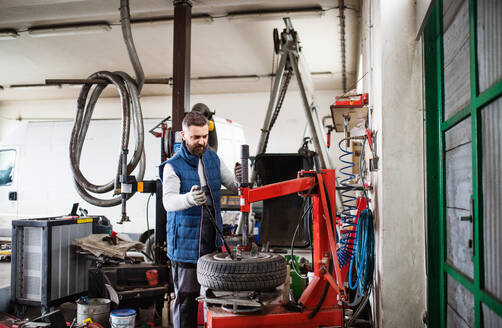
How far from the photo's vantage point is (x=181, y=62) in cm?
469

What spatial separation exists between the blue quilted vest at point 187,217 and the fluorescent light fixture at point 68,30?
416 centimetres

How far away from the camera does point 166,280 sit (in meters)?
3.76

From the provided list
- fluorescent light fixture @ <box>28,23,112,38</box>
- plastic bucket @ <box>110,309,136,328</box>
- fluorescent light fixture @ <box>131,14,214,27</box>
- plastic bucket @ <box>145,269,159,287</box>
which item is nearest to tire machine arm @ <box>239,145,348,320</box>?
plastic bucket @ <box>110,309,136,328</box>

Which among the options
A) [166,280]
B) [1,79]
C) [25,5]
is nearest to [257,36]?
[25,5]

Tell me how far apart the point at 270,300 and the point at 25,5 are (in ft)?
17.0

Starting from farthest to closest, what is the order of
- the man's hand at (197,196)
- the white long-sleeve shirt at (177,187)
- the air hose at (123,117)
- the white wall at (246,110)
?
the white wall at (246,110), the air hose at (123,117), the white long-sleeve shirt at (177,187), the man's hand at (197,196)

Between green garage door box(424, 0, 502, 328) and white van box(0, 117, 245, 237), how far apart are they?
4.25 metres

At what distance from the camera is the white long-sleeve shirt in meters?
2.52

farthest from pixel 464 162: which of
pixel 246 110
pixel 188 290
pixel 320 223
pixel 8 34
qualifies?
pixel 246 110

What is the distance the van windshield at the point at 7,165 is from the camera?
6.76m

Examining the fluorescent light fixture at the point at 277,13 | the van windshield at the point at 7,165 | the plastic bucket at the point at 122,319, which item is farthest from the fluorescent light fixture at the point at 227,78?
the plastic bucket at the point at 122,319

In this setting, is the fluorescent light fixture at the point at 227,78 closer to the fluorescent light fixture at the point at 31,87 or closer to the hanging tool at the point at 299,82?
the hanging tool at the point at 299,82

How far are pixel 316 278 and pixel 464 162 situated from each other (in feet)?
4.00

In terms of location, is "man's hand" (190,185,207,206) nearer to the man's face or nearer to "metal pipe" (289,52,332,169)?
the man's face
